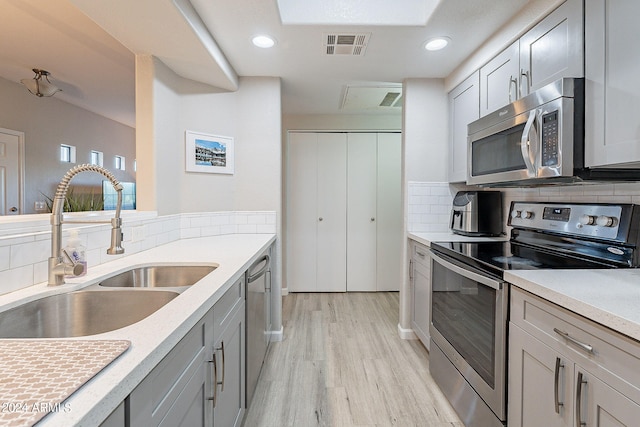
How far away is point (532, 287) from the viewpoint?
1.14 m

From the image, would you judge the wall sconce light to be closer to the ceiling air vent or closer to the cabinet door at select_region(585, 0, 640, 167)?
the ceiling air vent

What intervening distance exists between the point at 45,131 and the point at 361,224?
429cm

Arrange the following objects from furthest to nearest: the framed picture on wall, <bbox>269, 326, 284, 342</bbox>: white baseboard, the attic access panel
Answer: the attic access panel → <bbox>269, 326, 284, 342</bbox>: white baseboard → the framed picture on wall

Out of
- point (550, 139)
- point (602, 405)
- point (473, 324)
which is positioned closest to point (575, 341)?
point (602, 405)

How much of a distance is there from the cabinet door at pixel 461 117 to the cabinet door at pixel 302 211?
5.55ft

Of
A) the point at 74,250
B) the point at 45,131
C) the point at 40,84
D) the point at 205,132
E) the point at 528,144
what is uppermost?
the point at 40,84

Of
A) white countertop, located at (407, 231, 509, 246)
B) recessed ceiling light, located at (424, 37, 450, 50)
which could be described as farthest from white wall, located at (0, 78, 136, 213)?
white countertop, located at (407, 231, 509, 246)

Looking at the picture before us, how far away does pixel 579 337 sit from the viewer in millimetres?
941

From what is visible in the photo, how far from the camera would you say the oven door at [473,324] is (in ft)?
4.42

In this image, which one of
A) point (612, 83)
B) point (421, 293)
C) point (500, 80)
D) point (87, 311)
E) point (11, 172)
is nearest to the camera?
point (87, 311)

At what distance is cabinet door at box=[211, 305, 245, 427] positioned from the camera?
1157 millimetres

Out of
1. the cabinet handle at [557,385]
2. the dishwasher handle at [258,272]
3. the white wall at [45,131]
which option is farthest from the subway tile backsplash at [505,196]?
the white wall at [45,131]

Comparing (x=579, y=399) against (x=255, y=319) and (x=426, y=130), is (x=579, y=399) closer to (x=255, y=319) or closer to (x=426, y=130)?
(x=255, y=319)

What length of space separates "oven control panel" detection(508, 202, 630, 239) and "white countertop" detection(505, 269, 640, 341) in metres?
0.25
